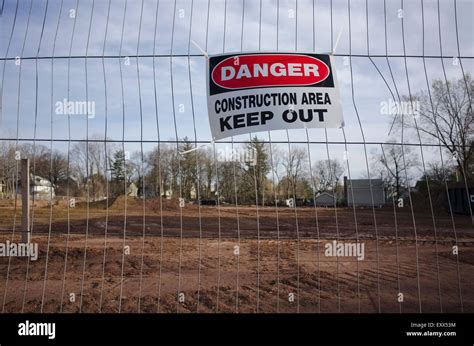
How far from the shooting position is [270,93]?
18.6ft

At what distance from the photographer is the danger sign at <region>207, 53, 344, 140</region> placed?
5.66m

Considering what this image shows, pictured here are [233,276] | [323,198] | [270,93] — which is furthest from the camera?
[233,276]

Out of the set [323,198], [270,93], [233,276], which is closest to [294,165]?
[270,93]

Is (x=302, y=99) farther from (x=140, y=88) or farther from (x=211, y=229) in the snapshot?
(x=211, y=229)

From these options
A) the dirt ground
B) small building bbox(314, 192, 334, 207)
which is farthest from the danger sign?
small building bbox(314, 192, 334, 207)

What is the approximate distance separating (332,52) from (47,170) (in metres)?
5.66

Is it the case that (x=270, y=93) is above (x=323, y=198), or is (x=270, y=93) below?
above

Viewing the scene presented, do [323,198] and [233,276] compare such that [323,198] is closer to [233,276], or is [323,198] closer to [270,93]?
[233,276]

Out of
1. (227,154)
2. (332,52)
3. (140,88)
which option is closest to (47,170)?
(140,88)

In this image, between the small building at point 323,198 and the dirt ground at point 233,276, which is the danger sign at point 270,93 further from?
the small building at point 323,198

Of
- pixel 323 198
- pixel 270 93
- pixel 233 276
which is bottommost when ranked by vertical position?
pixel 233 276

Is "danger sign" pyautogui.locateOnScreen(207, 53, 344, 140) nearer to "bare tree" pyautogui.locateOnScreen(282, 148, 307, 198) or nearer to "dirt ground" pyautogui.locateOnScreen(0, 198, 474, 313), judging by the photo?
"bare tree" pyautogui.locateOnScreen(282, 148, 307, 198)

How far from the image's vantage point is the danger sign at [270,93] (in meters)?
5.66

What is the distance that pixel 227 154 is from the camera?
20.2ft
